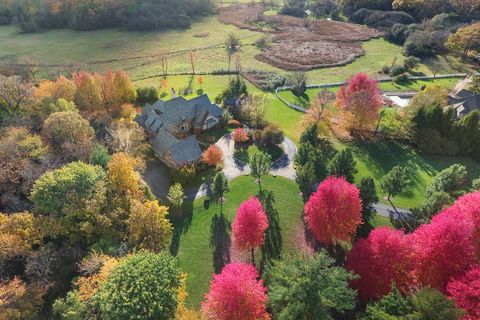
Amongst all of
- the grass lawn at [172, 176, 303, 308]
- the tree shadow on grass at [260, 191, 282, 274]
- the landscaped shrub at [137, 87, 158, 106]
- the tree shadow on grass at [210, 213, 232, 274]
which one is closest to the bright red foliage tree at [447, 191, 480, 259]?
the grass lawn at [172, 176, 303, 308]

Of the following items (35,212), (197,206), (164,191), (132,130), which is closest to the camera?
(35,212)

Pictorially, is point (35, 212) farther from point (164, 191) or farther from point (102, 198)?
point (164, 191)

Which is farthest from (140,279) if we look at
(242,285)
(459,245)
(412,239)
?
(459,245)

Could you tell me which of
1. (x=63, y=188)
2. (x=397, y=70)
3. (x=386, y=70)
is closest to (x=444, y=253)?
(x=63, y=188)

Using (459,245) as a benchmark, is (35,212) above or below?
below

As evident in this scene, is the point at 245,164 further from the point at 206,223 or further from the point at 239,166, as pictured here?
the point at 206,223

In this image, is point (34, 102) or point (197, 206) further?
point (34, 102)
